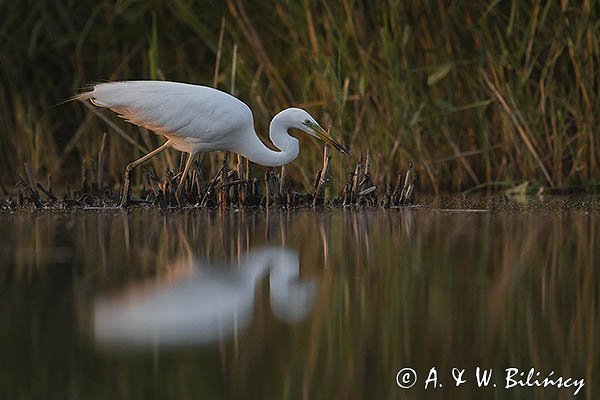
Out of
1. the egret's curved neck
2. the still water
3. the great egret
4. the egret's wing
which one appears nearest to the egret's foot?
the great egret

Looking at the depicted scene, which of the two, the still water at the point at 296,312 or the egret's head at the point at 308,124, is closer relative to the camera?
the still water at the point at 296,312

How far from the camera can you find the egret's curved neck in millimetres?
5633

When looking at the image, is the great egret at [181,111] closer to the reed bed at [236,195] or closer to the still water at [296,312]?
the reed bed at [236,195]

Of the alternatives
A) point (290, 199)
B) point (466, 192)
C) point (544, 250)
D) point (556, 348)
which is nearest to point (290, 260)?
point (544, 250)

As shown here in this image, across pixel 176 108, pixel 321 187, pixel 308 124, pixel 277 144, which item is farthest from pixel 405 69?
pixel 176 108

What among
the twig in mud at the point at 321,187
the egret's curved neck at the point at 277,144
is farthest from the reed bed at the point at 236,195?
the egret's curved neck at the point at 277,144

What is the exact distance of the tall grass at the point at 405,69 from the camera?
6.16m

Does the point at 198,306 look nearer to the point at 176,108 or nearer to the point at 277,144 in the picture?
the point at 176,108

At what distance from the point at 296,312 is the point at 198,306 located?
0.24 metres

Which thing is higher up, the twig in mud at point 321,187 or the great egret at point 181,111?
the great egret at point 181,111

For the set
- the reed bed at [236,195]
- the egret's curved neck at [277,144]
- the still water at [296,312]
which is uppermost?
the egret's curved neck at [277,144]

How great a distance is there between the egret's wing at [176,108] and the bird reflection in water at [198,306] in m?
2.18

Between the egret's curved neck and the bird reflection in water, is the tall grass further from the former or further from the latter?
the bird reflection in water

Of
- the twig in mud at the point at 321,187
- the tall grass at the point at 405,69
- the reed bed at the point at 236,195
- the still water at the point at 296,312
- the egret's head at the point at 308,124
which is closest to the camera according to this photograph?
the still water at the point at 296,312
